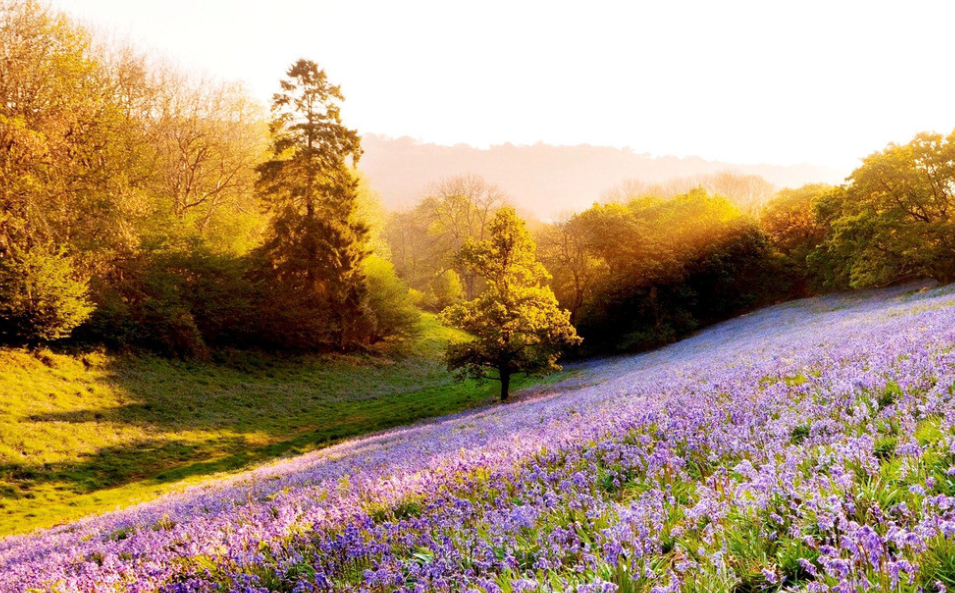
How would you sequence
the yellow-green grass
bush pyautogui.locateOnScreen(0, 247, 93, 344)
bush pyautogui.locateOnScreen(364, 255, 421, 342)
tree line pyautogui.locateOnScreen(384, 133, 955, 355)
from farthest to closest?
bush pyautogui.locateOnScreen(364, 255, 421, 342)
tree line pyautogui.locateOnScreen(384, 133, 955, 355)
bush pyautogui.locateOnScreen(0, 247, 93, 344)
the yellow-green grass

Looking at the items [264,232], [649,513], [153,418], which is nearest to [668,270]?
[264,232]

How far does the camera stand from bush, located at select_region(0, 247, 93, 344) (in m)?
21.0

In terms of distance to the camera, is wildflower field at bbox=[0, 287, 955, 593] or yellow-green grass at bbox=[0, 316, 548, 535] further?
yellow-green grass at bbox=[0, 316, 548, 535]

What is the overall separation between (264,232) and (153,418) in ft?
64.7

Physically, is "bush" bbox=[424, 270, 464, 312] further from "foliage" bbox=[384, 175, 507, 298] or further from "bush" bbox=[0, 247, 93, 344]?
"bush" bbox=[0, 247, 93, 344]

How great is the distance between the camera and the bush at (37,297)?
2095cm

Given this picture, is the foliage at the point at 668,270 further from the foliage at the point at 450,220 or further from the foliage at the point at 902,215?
the foliage at the point at 450,220

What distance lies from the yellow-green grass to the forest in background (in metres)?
2.61

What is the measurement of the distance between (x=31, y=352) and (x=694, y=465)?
29.9m

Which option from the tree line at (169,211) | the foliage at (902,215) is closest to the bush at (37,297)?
the tree line at (169,211)

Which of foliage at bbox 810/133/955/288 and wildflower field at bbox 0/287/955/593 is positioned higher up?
A: foliage at bbox 810/133/955/288

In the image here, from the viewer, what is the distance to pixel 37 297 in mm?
21500

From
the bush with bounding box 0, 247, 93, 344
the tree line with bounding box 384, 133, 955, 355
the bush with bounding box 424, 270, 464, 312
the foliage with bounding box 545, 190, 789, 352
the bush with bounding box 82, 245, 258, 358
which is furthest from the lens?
the bush with bounding box 424, 270, 464, 312

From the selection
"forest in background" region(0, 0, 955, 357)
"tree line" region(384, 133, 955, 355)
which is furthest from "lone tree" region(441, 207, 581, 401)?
"tree line" region(384, 133, 955, 355)
